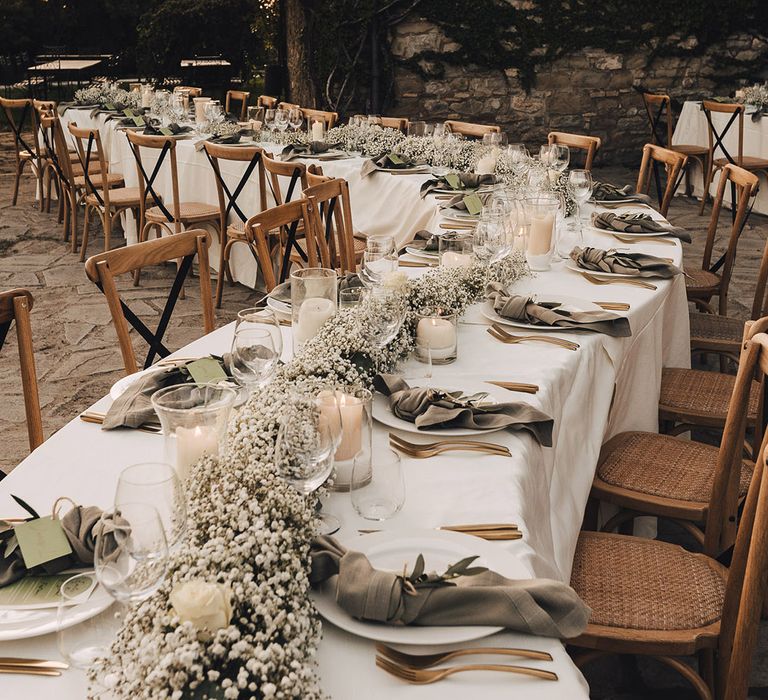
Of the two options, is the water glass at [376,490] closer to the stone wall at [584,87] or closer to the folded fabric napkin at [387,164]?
the folded fabric napkin at [387,164]

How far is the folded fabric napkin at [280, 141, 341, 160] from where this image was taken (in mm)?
5176

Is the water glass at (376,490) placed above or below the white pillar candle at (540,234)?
below

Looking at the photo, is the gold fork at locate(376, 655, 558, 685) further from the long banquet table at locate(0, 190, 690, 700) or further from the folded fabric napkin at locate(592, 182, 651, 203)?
the folded fabric napkin at locate(592, 182, 651, 203)

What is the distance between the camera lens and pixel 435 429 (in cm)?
165

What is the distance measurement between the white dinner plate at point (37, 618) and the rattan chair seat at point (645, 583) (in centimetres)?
108

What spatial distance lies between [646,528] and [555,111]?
8.77m

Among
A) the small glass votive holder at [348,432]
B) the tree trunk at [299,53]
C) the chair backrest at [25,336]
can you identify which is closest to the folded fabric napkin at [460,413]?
the small glass votive holder at [348,432]

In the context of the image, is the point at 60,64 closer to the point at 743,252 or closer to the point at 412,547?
the point at 743,252

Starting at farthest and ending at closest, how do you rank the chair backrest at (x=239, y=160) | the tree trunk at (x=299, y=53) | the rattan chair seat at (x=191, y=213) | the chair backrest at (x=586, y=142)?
the tree trunk at (x=299, y=53) < the rattan chair seat at (x=191, y=213) < the chair backrest at (x=586, y=142) < the chair backrest at (x=239, y=160)

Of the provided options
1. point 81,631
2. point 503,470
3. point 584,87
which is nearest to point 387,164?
point 503,470

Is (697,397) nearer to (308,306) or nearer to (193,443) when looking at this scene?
(308,306)

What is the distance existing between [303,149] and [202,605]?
15.3 feet

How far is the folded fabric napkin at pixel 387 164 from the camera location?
477 centimetres

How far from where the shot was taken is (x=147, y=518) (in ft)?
3.20
